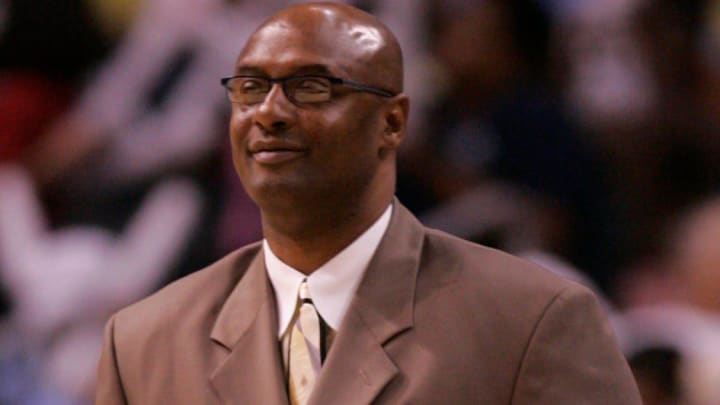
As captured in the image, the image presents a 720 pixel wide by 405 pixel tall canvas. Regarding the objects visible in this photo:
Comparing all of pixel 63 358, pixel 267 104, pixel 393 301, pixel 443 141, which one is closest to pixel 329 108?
pixel 267 104

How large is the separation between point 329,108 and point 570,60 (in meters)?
1.94

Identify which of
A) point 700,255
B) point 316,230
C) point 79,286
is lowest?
point 79,286

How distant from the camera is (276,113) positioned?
74.8 inches

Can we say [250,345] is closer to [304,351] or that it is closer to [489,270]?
[304,351]

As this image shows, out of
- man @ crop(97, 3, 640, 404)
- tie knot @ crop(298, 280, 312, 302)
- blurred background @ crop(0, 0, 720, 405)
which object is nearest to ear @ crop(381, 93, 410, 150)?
man @ crop(97, 3, 640, 404)

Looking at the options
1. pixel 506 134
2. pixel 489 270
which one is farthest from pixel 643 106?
pixel 489 270

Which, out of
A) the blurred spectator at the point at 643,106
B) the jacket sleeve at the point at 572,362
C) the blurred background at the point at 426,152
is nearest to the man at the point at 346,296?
the jacket sleeve at the point at 572,362

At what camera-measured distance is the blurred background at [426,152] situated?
11.6ft

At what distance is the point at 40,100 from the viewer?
13.0 ft

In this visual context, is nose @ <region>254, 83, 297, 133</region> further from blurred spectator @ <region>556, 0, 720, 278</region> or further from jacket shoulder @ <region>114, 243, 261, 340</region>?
blurred spectator @ <region>556, 0, 720, 278</region>

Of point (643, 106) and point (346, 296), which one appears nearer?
point (346, 296)

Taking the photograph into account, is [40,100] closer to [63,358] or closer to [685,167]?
[63,358]

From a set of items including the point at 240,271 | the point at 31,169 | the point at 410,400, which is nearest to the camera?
the point at 410,400

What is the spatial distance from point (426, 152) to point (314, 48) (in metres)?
1.72
